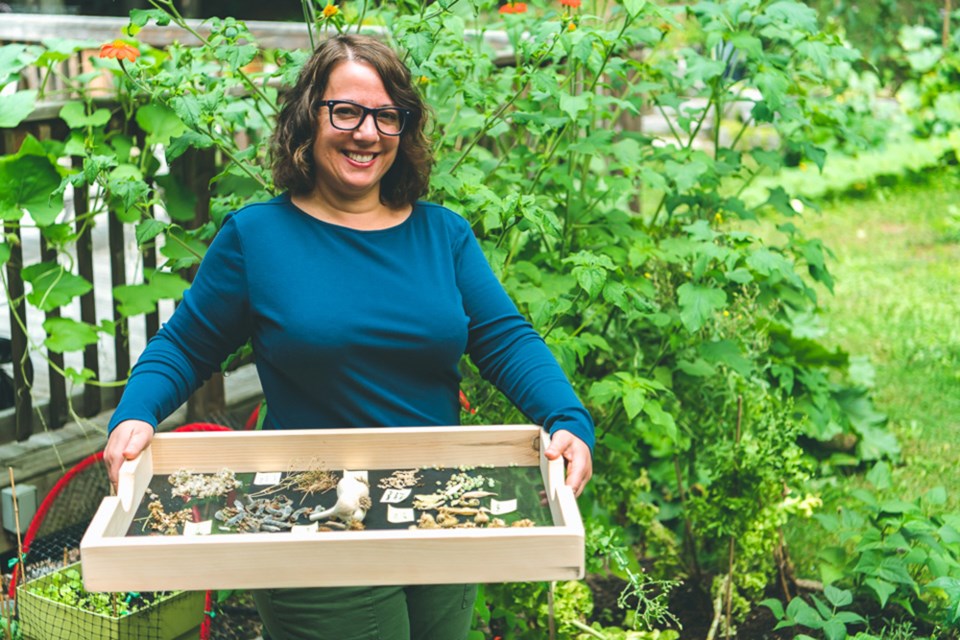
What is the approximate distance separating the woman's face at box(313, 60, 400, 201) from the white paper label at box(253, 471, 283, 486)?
0.58m

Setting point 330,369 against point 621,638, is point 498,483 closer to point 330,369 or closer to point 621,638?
point 330,369

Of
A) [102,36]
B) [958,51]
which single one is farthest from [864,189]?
[102,36]

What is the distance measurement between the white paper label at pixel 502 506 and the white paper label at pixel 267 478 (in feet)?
1.38

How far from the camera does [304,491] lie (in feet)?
6.84

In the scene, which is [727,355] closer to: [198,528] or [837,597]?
[837,597]

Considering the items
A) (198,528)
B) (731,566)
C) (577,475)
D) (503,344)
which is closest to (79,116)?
(503,344)

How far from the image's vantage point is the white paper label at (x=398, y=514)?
1.97m

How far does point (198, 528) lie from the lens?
1933 mm

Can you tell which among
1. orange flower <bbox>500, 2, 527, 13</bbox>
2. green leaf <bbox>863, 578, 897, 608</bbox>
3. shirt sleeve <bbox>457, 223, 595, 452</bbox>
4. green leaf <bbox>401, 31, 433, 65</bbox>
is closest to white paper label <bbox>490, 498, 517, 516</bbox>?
shirt sleeve <bbox>457, 223, 595, 452</bbox>

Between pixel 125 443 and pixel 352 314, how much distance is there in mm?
481

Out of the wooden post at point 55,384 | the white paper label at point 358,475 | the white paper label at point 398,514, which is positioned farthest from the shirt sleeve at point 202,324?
the wooden post at point 55,384

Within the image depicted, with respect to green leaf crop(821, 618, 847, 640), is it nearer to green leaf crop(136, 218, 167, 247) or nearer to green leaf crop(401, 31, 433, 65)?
green leaf crop(401, 31, 433, 65)

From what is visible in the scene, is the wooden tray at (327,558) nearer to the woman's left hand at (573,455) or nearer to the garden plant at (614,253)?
the woman's left hand at (573,455)

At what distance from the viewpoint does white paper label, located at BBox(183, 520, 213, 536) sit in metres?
1.91
